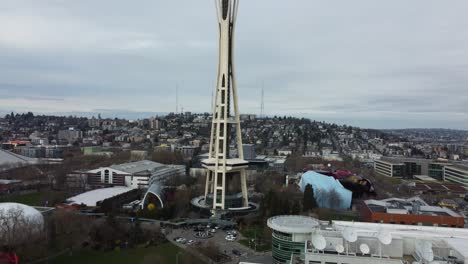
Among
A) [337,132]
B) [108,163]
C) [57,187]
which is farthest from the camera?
[337,132]

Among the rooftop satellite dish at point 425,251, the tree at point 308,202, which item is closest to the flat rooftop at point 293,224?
the rooftop satellite dish at point 425,251

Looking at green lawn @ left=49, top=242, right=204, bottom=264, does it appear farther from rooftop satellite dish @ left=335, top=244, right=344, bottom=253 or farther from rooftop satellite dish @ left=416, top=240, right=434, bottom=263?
rooftop satellite dish @ left=416, top=240, right=434, bottom=263

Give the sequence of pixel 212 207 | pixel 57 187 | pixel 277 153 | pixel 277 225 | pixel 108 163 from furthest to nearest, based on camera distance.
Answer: pixel 277 153 → pixel 108 163 → pixel 57 187 → pixel 212 207 → pixel 277 225

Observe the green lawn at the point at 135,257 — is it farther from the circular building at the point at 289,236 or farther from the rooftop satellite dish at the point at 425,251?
the rooftop satellite dish at the point at 425,251

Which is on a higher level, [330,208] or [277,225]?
[277,225]

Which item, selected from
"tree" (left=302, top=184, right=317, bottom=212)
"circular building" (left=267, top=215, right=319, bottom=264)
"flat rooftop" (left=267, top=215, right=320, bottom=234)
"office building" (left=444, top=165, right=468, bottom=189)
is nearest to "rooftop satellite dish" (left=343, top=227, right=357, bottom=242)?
"circular building" (left=267, top=215, right=319, bottom=264)

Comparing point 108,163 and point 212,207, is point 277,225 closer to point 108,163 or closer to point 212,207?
point 212,207

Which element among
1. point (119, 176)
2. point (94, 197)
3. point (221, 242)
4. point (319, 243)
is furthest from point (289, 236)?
point (119, 176)

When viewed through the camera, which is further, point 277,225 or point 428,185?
point 428,185

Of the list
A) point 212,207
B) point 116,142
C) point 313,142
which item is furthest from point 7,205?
point 313,142

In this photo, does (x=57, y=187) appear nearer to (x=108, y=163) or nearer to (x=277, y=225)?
(x=108, y=163)
